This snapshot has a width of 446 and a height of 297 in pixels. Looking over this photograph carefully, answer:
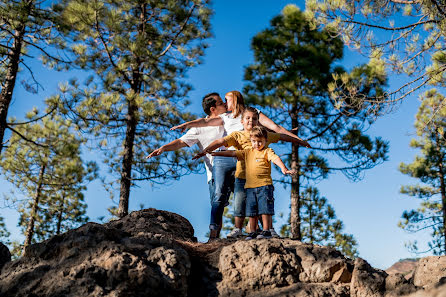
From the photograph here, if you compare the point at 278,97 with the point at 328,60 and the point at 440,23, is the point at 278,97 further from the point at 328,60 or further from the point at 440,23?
the point at 440,23

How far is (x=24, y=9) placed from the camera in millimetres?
7996

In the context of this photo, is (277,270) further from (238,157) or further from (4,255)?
(4,255)

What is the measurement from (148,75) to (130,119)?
126 cm

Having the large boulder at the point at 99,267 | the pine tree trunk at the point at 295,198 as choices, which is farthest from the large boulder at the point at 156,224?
the pine tree trunk at the point at 295,198

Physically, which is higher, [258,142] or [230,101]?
[230,101]

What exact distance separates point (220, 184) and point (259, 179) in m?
0.63

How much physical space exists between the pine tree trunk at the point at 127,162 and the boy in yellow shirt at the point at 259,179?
519cm

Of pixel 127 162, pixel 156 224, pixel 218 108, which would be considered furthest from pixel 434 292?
pixel 127 162

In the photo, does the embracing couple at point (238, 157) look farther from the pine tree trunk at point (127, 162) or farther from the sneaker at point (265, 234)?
the pine tree trunk at point (127, 162)

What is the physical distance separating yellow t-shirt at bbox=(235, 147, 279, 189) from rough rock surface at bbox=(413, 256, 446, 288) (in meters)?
1.66

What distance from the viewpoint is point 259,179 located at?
14.0 ft

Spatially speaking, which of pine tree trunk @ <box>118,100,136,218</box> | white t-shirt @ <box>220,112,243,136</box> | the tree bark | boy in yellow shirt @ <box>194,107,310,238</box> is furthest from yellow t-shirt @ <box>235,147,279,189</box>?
the tree bark

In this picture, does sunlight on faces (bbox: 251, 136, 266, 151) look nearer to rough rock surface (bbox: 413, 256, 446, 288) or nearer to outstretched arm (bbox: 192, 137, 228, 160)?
outstretched arm (bbox: 192, 137, 228, 160)

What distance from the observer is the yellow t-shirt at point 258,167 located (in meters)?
4.26
